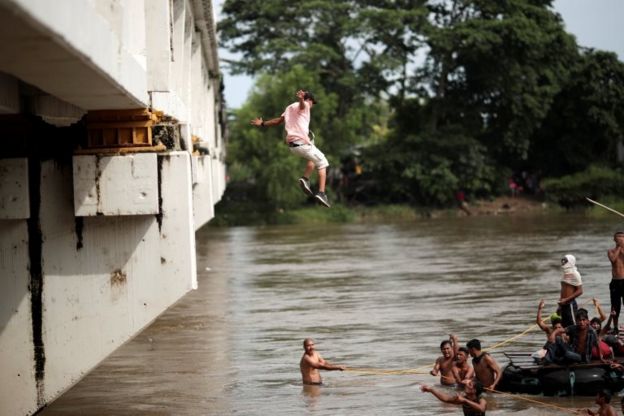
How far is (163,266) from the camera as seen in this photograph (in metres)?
11.1

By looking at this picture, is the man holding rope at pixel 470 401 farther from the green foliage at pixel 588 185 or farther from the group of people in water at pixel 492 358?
the green foliage at pixel 588 185

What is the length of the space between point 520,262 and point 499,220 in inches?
998

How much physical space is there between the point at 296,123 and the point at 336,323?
1255 centimetres

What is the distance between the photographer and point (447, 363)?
1688 centimetres

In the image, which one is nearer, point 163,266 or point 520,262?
point 163,266

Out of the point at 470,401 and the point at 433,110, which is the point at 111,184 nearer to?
the point at 470,401

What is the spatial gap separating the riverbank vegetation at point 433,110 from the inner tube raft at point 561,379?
49.4 m

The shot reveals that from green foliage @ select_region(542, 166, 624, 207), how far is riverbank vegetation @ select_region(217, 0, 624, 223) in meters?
0.09

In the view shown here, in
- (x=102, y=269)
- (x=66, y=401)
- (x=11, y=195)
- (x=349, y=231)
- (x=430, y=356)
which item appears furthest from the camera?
(x=349, y=231)

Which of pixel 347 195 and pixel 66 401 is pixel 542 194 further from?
pixel 66 401

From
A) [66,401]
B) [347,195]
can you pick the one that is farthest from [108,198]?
[347,195]

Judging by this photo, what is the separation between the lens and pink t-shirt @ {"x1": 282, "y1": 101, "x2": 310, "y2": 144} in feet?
40.5

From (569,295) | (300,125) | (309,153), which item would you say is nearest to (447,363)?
(569,295)

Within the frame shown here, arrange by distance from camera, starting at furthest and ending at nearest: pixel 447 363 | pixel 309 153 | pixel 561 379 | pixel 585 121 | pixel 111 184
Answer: pixel 585 121, pixel 447 363, pixel 561 379, pixel 309 153, pixel 111 184
